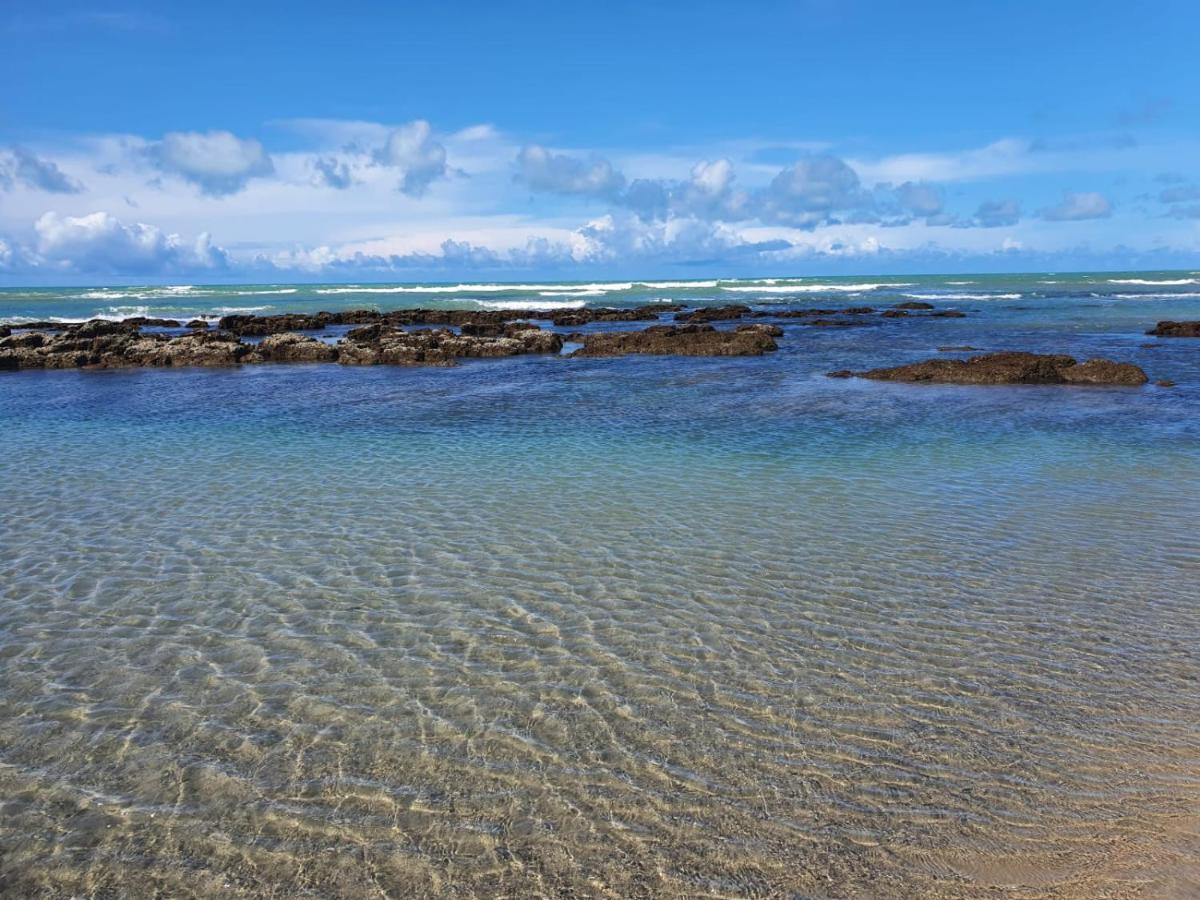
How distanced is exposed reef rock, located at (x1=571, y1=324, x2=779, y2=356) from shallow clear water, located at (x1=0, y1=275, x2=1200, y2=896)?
18309mm

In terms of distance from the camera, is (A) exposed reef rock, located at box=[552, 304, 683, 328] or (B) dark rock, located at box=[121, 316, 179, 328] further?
(B) dark rock, located at box=[121, 316, 179, 328]

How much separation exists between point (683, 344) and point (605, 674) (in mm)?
27105

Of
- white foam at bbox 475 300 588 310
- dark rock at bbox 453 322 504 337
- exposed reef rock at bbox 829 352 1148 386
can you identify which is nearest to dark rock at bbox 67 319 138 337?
dark rock at bbox 453 322 504 337

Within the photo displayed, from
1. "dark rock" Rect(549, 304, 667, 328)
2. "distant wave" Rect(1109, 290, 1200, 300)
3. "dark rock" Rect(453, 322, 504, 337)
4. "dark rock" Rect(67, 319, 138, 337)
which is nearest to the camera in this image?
"dark rock" Rect(67, 319, 138, 337)

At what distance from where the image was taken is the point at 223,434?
52.7ft

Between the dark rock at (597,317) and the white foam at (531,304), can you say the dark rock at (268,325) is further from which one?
the white foam at (531,304)

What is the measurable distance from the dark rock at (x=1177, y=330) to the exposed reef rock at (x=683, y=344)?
18513 millimetres

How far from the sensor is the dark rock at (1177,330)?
118 ft

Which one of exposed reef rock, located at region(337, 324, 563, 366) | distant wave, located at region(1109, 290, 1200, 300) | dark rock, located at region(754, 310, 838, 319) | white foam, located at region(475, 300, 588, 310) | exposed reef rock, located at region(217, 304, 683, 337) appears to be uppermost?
white foam, located at region(475, 300, 588, 310)

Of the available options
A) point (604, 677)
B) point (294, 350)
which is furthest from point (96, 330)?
point (604, 677)

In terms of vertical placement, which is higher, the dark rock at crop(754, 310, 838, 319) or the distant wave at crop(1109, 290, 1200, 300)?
the distant wave at crop(1109, 290, 1200, 300)

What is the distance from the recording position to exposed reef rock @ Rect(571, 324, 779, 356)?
103 feet

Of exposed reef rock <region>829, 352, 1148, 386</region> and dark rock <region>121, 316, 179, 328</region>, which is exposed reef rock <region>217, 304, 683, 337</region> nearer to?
dark rock <region>121, 316, 179, 328</region>

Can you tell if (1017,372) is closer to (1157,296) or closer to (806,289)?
→ (1157,296)
